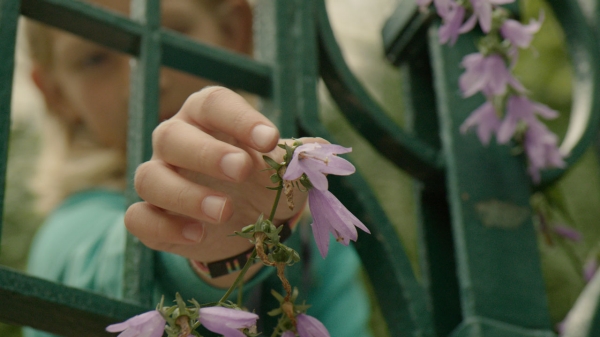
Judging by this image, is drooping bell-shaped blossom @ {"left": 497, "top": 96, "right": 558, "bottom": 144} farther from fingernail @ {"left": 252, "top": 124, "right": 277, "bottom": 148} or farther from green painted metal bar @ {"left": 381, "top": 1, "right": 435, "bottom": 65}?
fingernail @ {"left": 252, "top": 124, "right": 277, "bottom": 148}

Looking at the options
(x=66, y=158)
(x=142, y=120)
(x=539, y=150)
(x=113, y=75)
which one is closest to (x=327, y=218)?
(x=142, y=120)

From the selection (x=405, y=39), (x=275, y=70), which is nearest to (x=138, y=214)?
(x=275, y=70)

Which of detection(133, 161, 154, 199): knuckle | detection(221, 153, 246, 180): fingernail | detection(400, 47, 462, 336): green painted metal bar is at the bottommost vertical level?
detection(400, 47, 462, 336): green painted metal bar

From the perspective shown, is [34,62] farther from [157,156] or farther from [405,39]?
[157,156]

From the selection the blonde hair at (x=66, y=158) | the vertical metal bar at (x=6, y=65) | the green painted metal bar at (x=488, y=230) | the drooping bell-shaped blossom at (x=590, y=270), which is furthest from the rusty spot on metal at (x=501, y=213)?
the blonde hair at (x=66, y=158)

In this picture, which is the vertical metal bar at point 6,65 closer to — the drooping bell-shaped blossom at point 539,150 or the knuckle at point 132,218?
the knuckle at point 132,218

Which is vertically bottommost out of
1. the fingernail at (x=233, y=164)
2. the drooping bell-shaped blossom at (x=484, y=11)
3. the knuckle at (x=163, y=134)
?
the fingernail at (x=233, y=164)

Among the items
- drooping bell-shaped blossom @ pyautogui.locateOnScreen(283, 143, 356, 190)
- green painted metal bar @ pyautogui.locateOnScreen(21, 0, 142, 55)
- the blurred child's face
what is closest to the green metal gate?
green painted metal bar @ pyautogui.locateOnScreen(21, 0, 142, 55)
